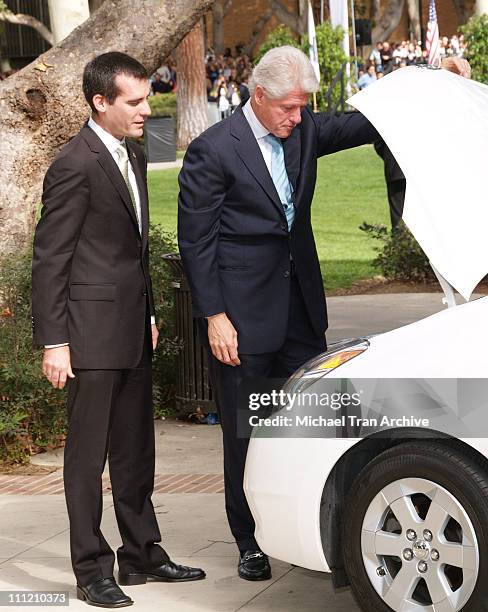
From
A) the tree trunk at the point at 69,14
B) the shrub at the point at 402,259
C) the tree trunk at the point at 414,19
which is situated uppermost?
the tree trunk at the point at 414,19

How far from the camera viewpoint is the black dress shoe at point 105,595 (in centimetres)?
521

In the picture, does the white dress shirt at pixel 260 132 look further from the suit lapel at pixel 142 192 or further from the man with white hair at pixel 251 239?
the suit lapel at pixel 142 192

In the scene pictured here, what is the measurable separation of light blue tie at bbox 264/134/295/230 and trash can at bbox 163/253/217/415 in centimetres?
303

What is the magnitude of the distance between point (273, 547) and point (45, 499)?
241 cm

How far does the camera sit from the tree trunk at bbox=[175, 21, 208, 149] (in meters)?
33.7

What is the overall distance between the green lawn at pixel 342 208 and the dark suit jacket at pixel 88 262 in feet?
31.9

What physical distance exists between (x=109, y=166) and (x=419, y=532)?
1830 mm

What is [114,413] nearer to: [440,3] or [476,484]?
[476,484]

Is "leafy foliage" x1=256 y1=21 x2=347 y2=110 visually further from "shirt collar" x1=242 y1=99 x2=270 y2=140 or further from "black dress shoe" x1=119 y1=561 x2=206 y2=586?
"black dress shoe" x1=119 y1=561 x2=206 y2=586

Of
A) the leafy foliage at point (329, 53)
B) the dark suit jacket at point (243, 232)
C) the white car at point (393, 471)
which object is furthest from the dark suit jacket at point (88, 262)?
the leafy foliage at point (329, 53)

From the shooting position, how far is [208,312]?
215 inches

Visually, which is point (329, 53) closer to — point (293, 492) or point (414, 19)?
point (414, 19)

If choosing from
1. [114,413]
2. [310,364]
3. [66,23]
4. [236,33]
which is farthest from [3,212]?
[236,33]

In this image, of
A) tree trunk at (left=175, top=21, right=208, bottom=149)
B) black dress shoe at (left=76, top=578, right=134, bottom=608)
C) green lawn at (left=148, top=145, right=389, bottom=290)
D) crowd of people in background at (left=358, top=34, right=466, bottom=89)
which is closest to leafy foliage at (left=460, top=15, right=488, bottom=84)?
green lawn at (left=148, top=145, right=389, bottom=290)
